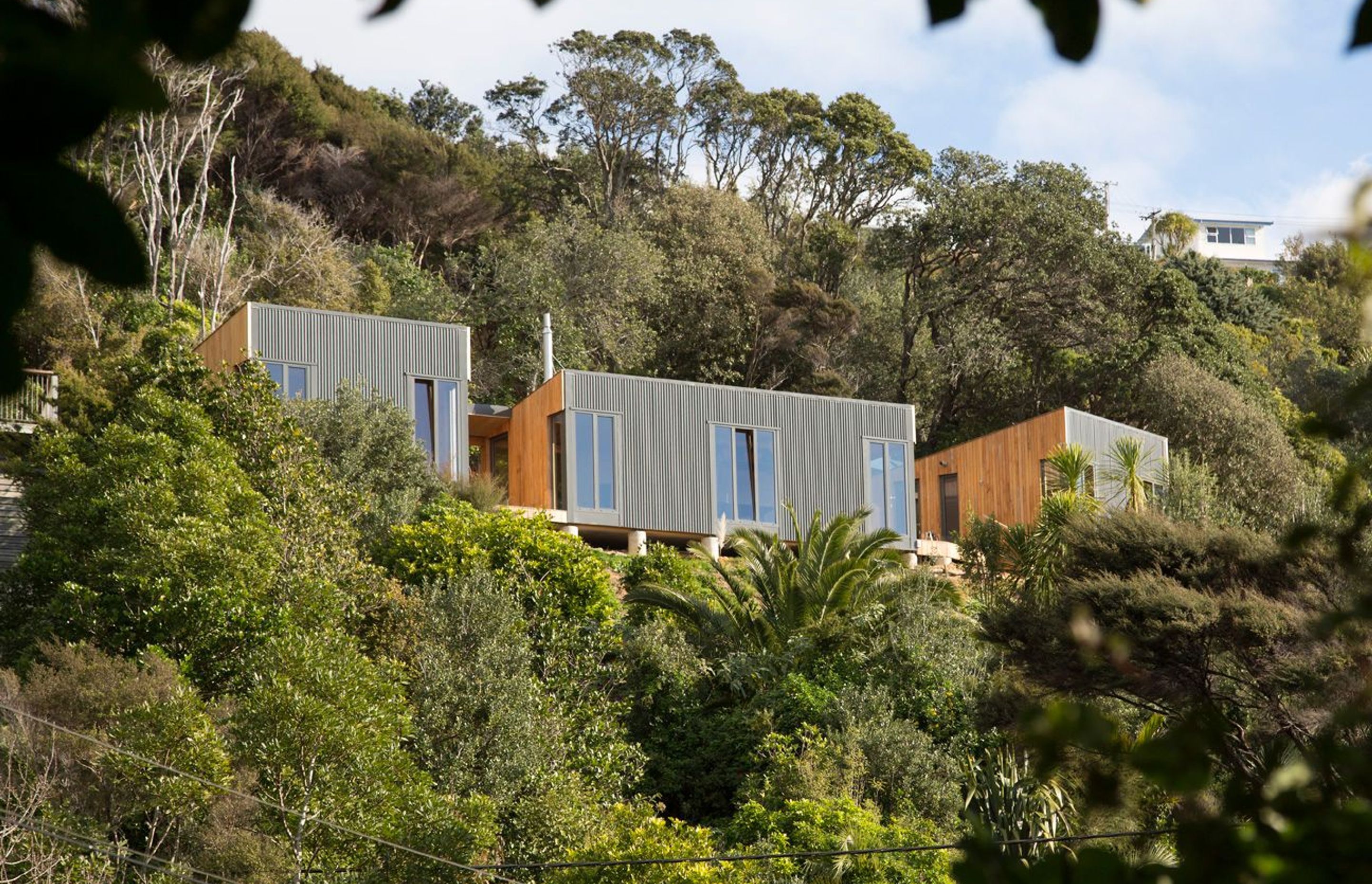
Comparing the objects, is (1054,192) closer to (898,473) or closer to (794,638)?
(898,473)

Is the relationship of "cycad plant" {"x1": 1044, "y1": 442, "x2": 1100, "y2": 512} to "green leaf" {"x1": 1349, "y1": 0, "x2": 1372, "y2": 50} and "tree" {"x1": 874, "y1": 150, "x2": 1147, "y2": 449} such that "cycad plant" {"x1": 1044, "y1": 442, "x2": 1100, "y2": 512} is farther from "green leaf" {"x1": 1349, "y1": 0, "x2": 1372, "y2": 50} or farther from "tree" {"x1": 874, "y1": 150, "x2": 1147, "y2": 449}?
"green leaf" {"x1": 1349, "y1": 0, "x2": 1372, "y2": 50}

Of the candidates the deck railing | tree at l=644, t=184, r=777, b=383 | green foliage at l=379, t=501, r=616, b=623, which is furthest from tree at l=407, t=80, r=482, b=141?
green foliage at l=379, t=501, r=616, b=623

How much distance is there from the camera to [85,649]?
1730cm

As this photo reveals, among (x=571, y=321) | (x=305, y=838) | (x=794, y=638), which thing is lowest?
(x=305, y=838)

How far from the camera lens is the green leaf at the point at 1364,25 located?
4.80 ft

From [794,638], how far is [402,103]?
36596 millimetres

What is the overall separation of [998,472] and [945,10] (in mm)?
32341

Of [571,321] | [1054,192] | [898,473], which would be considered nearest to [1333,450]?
[1054,192]

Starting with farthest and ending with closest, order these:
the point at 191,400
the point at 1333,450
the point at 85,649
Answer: the point at 1333,450 → the point at 191,400 → the point at 85,649

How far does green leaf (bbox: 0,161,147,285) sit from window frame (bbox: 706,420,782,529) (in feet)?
95.4

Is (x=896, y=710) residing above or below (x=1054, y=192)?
below

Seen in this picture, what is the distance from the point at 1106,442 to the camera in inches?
1313

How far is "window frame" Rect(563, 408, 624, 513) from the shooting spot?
29047 millimetres

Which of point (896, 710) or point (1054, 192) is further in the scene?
point (1054, 192)
